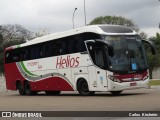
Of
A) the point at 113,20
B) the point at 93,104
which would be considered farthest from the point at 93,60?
the point at 113,20

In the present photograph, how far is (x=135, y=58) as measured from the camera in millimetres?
23797

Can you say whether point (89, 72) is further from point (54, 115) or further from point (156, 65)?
point (156, 65)

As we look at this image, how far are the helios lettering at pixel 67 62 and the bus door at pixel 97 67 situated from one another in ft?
4.42

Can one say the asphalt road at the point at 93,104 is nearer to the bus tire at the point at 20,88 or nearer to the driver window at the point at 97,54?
the driver window at the point at 97,54

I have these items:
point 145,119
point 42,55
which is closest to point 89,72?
point 42,55

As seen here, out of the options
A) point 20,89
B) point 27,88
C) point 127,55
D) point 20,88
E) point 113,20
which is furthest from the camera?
point 113,20

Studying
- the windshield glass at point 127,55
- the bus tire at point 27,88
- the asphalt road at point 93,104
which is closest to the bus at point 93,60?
the windshield glass at point 127,55

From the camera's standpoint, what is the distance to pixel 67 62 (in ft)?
85.9

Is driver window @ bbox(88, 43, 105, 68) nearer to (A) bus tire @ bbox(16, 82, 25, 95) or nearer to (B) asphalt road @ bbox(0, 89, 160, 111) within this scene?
(B) asphalt road @ bbox(0, 89, 160, 111)

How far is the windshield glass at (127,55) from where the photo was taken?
23.1 metres

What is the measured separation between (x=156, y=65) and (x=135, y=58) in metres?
52.4

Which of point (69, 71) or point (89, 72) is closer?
point (89, 72)

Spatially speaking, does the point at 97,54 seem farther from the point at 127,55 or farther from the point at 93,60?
the point at 127,55

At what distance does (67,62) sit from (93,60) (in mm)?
2756
